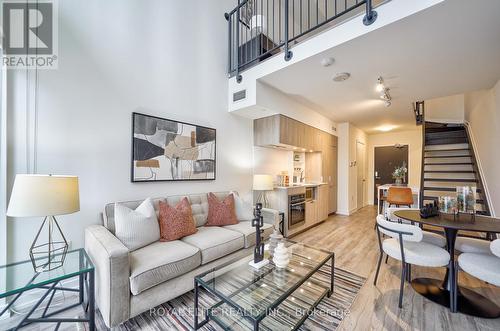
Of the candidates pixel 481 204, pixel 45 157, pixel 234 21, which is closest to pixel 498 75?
pixel 481 204

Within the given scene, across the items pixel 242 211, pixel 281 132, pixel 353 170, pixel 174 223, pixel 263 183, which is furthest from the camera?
pixel 353 170

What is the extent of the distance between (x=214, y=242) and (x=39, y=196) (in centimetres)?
145

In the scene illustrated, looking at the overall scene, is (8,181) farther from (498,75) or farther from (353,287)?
(498,75)

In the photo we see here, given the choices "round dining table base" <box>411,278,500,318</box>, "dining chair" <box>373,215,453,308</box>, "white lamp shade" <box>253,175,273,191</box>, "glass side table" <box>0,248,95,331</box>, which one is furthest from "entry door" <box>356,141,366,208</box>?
"glass side table" <box>0,248,95,331</box>

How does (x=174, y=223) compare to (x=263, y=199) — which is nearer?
(x=174, y=223)

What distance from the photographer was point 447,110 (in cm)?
552

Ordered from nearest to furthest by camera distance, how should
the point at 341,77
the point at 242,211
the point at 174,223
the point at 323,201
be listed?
the point at 174,223
the point at 341,77
the point at 242,211
the point at 323,201

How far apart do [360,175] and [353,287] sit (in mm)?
5237

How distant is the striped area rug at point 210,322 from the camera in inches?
65.2

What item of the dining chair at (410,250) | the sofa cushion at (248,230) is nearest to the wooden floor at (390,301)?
the dining chair at (410,250)

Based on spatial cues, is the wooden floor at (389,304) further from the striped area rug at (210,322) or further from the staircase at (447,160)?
the staircase at (447,160)

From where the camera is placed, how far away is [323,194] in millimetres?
4855

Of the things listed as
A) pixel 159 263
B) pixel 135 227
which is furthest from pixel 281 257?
pixel 135 227

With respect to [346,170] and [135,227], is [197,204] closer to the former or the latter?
[135,227]
